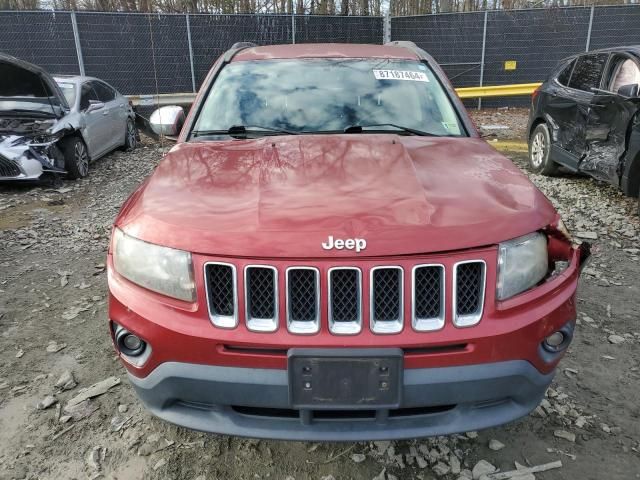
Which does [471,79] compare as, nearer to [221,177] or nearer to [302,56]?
[302,56]

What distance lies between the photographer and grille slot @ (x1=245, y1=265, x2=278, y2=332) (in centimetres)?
175

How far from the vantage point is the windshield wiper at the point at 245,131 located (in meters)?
2.91

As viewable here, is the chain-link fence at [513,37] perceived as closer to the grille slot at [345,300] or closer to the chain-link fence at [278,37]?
the chain-link fence at [278,37]

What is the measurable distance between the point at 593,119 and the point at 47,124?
23.1ft

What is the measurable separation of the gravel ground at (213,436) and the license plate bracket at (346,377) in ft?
2.09

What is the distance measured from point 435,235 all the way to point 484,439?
120cm

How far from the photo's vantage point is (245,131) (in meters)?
2.94

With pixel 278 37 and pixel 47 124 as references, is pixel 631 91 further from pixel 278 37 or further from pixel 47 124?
pixel 278 37

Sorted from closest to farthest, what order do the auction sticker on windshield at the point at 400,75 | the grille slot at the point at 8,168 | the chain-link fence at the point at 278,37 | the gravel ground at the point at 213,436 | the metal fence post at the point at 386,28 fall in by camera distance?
the gravel ground at the point at 213,436 < the auction sticker on windshield at the point at 400,75 < the grille slot at the point at 8,168 < the chain-link fence at the point at 278,37 < the metal fence post at the point at 386,28

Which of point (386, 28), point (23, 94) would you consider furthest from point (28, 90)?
point (386, 28)

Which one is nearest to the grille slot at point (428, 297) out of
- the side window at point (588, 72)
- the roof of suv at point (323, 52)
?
the roof of suv at point (323, 52)

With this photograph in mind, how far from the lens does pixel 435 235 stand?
69.4 inches

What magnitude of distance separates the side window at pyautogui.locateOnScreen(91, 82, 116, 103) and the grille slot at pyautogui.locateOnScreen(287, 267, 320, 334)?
27.3ft

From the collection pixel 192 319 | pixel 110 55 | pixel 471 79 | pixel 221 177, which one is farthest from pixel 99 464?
pixel 471 79
